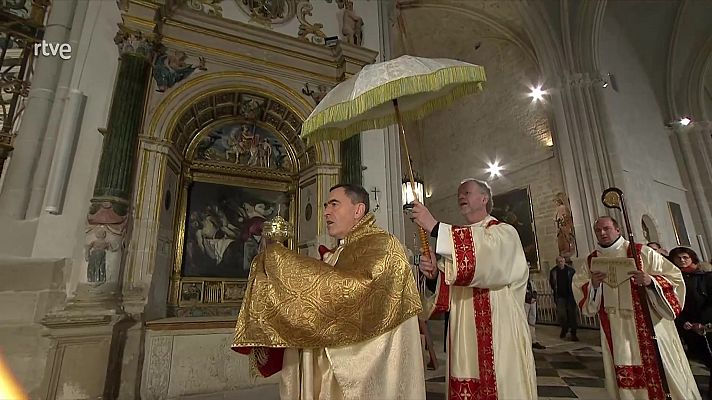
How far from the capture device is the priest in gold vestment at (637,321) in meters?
2.83

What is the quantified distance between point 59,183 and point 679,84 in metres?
16.8

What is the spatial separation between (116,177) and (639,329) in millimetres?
5420

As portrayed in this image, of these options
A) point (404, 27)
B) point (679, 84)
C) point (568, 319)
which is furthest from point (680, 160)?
point (404, 27)

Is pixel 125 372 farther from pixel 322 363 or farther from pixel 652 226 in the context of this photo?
pixel 652 226

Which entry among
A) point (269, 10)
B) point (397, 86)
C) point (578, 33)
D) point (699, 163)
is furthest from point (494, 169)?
point (397, 86)

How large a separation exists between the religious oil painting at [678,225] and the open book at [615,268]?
9.43 m

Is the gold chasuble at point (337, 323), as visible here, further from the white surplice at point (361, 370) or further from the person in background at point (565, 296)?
the person in background at point (565, 296)

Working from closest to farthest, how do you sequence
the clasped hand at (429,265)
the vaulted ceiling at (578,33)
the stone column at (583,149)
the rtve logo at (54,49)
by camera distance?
1. the clasped hand at (429,265)
2. the rtve logo at (54,49)
3. the stone column at (583,149)
4. the vaulted ceiling at (578,33)

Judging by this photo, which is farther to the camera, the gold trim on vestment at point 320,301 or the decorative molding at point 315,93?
the decorative molding at point 315,93

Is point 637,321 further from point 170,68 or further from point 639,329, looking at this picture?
point 170,68

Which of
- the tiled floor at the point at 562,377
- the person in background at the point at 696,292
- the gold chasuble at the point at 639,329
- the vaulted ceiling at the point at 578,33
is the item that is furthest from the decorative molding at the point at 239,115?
the vaulted ceiling at the point at 578,33

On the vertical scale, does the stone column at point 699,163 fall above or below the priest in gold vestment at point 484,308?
above

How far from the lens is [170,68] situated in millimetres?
4691

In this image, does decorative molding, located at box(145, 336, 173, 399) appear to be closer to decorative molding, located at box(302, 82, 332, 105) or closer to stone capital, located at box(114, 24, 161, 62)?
stone capital, located at box(114, 24, 161, 62)
